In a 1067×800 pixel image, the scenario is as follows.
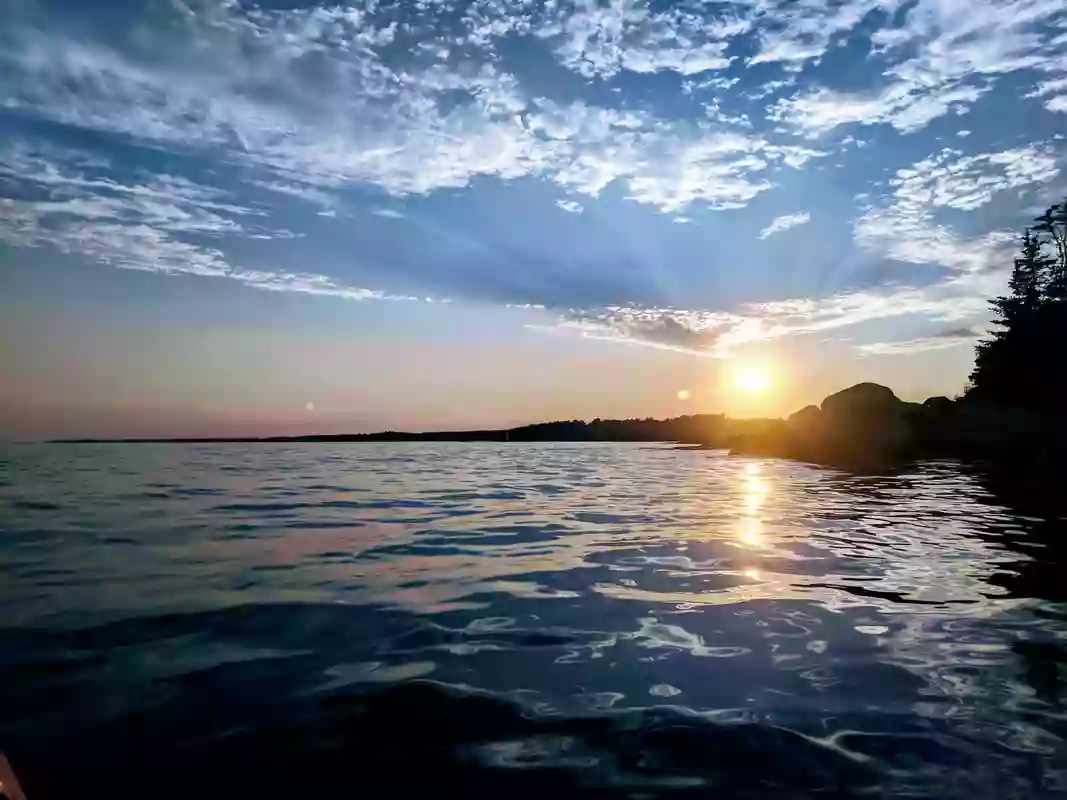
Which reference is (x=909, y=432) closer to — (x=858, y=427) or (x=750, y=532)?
(x=858, y=427)

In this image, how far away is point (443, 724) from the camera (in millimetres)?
5215

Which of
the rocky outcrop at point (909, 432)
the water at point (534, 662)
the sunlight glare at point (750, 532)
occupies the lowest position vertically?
the water at point (534, 662)

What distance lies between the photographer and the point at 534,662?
6.61 meters

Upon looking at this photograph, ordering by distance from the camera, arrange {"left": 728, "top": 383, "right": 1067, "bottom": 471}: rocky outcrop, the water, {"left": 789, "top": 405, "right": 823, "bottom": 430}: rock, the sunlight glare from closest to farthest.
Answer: the water → the sunlight glare → {"left": 728, "top": 383, "right": 1067, "bottom": 471}: rocky outcrop → {"left": 789, "top": 405, "right": 823, "bottom": 430}: rock

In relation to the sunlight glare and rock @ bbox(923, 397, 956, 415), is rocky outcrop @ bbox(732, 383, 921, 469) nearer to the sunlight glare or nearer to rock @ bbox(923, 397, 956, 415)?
rock @ bbox(923, 397, 956, 415)

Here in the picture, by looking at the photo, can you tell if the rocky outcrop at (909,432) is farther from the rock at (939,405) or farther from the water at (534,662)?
the water at (534,662)

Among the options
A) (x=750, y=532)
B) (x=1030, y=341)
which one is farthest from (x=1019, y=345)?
(x=750, y=532)

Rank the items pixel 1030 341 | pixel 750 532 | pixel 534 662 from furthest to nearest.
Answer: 1. pixel 1030 341
2. pixel 750 532
3. pixel 534 662

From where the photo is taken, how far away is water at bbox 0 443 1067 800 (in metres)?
4.50

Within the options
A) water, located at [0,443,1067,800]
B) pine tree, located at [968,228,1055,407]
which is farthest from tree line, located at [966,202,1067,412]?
water, located at [0,443,1067,800]

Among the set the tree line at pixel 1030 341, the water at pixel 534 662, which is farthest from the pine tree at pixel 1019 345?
the water at pixel 534 662

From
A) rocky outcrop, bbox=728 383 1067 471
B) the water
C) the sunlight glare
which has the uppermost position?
rocky outcrop, bbox=728 383 1067 471

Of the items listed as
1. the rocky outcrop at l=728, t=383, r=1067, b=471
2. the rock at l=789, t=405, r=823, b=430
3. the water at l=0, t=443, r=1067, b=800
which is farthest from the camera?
the rock at l=789, t=405, r=823, b=430

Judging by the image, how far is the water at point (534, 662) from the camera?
4.50 metres
